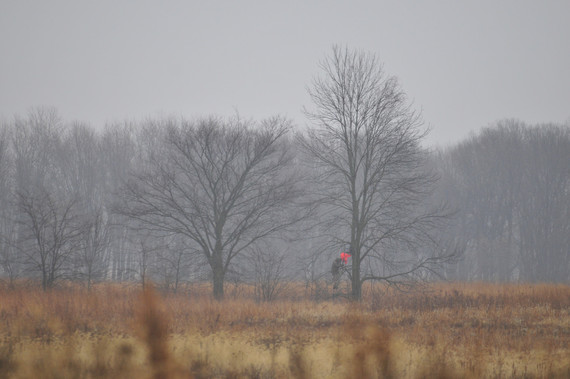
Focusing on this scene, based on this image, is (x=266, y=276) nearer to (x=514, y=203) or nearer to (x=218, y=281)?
(x=218, y=281)

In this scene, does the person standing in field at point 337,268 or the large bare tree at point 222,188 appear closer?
the person standing in field at point 337,268

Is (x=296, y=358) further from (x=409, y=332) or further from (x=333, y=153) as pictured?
(x=333, y=153)

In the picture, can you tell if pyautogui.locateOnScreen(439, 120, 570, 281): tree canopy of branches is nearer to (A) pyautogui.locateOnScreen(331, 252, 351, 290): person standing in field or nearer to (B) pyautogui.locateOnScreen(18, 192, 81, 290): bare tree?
(A) pyautogui.locateOnScreen(331, 252, 351, 290): person standing in field

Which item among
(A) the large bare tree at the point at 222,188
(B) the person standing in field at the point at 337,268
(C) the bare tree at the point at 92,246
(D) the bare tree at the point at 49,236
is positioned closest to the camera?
(D) the bare tree at the point at 49,236

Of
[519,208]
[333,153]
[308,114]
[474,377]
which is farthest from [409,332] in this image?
[519,208]

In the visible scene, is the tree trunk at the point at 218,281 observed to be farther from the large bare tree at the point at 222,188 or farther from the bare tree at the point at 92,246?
the bare tree at the point at 92,246

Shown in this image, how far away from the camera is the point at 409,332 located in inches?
418

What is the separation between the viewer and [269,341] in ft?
32.6

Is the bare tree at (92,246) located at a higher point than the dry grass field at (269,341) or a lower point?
higher

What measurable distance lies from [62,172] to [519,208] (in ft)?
145

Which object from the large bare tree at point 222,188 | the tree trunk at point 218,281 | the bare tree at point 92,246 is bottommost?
the tree trunk at point 218,281

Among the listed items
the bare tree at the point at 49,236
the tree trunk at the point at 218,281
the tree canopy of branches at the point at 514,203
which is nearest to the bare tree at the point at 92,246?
the bare tree at the point at 49,236

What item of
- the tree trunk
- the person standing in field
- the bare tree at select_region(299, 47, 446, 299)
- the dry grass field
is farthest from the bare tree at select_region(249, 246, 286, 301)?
the dry grass field

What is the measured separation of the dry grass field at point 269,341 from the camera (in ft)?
24.2
